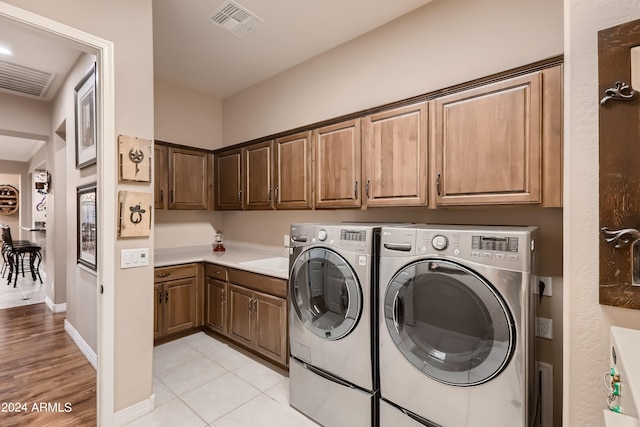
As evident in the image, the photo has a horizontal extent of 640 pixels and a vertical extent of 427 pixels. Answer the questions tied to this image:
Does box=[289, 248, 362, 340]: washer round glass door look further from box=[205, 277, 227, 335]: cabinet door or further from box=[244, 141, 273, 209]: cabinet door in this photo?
box=[205, 277, 227, 335]: cabinet door

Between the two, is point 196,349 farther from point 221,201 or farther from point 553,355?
point 553,355

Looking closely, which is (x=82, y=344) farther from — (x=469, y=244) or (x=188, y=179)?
(x=469, y=244)

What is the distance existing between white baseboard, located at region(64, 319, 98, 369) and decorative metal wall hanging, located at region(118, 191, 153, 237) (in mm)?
1708

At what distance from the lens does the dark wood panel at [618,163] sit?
100 centimetres

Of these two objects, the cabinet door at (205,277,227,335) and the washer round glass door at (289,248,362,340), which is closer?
the washer round glass door at (289,248,362,340)

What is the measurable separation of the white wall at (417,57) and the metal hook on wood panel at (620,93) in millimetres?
911

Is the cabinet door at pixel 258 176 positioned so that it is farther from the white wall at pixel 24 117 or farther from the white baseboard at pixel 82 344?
the white wall at pixel 24 117

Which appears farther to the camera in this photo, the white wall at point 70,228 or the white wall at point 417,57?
the white wall at point 70,228

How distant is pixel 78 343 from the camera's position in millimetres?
3135

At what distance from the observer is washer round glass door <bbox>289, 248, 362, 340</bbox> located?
1.84m

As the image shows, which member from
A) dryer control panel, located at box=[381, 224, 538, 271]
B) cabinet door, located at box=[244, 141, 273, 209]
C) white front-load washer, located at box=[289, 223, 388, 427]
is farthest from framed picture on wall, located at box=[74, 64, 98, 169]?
dryer control panel, located at box=[381, 224, 538, 271]

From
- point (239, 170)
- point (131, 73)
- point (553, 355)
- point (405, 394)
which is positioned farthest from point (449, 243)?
point (239, 170)

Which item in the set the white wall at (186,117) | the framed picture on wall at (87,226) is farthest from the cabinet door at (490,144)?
the white wall at (186,117)

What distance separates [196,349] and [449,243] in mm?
2706
